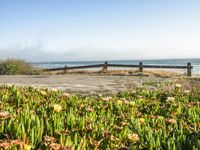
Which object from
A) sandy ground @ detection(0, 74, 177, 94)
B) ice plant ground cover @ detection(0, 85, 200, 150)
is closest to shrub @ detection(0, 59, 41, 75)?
sandy ground @ detection(0, 74, 177, 94)

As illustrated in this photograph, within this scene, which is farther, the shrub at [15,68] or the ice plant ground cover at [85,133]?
the shrub at [15,68]

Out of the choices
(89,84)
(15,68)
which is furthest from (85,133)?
(15,68)

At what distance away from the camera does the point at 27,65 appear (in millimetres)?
32062

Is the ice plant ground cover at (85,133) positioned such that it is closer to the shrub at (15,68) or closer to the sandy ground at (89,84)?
the sandy ground at (89,84)

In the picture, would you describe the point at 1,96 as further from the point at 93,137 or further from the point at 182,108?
the point at 93,137

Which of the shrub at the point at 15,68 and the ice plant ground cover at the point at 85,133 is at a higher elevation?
the ice plant ground cover at the point at 85,133

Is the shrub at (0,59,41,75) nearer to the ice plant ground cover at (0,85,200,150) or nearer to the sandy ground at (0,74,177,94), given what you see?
the sandy ground at (0,74,177,94)

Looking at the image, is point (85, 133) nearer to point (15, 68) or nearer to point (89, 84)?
point (89, 84)

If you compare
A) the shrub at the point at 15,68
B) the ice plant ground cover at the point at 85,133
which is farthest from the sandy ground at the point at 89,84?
the shrub at the point at 15,68

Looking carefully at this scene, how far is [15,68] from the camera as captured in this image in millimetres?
30891

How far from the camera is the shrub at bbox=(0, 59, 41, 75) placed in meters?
30.7

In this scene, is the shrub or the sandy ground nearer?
the sandy ground

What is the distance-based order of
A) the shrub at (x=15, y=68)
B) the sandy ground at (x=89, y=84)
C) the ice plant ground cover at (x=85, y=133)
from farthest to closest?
the shrub at (x=15, y=68) → the sandy ground at (x=89, y=84) → the ice plant ground cover at (x=85, y=133)

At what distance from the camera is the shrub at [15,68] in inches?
1210
